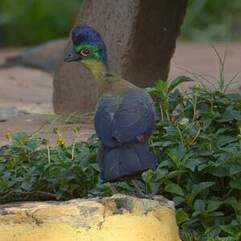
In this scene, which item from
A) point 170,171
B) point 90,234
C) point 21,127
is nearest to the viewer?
point 90,234

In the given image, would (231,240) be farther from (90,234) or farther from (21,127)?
(21,127)

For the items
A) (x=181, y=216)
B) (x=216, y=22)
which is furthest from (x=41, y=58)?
(x=181, y=216)

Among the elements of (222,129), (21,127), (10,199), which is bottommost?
(21,127)

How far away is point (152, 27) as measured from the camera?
6875 millimetres

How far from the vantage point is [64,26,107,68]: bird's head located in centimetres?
466

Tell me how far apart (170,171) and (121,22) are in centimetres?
218

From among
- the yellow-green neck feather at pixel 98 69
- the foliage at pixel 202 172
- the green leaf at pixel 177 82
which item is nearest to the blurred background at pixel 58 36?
the green leaf at pixel 177 82

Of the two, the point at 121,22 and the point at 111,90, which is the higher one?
the point at 111,90

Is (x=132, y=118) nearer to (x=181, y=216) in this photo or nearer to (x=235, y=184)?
(x=181, y=216)

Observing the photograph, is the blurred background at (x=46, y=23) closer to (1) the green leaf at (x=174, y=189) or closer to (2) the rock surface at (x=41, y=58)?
(2) the rock surface at (x=41, y=58)


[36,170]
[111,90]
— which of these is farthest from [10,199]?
[111,90]

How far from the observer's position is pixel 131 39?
679cm

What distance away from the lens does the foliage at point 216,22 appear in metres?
13.1

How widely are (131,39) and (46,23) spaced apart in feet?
22.2
